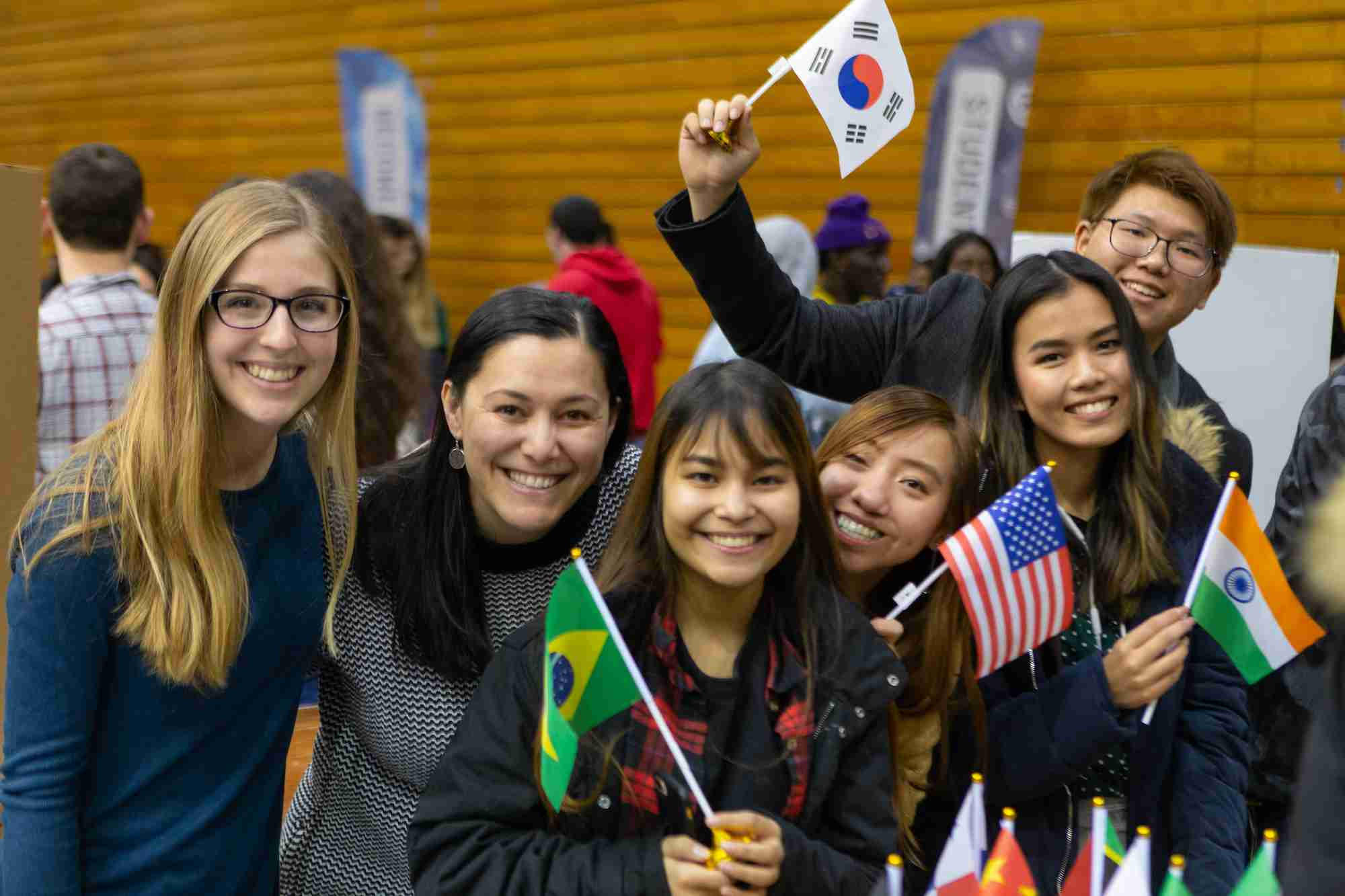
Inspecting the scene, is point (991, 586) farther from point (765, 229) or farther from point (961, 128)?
point (961, 128)

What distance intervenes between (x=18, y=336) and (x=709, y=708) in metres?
2.07

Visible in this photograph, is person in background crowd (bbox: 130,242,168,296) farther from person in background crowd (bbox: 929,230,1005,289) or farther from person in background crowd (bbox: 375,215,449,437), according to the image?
person in background crowd (bbox: 929,230,1005,289)

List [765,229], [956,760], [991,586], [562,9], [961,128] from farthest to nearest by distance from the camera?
[562,9] → [961,128] → [765,229] → [956,760] → [991,586]

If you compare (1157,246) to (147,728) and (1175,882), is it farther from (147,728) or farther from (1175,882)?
(147,728)

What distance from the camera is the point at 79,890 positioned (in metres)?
2.03

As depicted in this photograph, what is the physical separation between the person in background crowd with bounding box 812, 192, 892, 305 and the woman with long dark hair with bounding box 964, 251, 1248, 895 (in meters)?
3.68

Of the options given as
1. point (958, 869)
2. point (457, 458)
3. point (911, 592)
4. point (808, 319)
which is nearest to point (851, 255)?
point (808, 319)

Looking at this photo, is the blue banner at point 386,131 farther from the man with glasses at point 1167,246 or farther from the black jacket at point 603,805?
the black jacket at point 603,805

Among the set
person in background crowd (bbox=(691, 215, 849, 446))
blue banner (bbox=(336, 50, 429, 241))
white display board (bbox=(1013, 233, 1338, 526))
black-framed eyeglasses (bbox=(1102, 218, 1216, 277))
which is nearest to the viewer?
black-framed eyeglasses (bbox=(1102, 218, 1216, 277))

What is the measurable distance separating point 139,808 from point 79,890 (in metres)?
0.14

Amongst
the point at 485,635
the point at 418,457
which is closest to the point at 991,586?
the point at 485,635

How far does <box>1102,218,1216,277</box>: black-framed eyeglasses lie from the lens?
10.3ft

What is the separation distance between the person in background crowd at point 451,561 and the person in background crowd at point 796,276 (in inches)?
115

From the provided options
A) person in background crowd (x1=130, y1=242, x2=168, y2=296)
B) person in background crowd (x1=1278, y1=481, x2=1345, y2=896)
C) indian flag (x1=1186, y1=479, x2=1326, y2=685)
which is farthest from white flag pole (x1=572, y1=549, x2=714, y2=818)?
person in background crowd (x1=130, y1=242, x2=168, y2=296)
